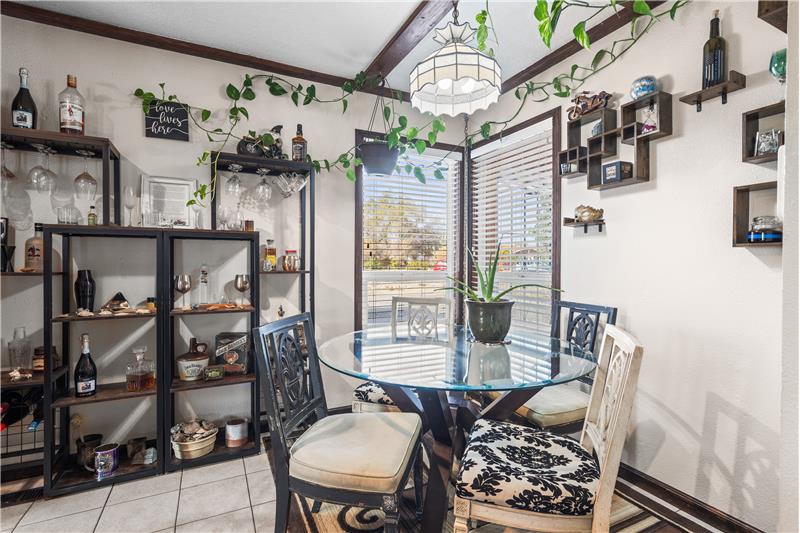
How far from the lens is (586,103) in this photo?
2.51 meters

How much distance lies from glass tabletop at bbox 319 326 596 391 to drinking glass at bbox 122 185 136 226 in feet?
5.04

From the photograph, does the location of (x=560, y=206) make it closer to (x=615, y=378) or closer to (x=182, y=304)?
(x=615, y=378)

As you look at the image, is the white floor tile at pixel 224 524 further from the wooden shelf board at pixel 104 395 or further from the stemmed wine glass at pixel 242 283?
the stemmed wine glass at pixel 242 283

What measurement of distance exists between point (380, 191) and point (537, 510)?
2635 millimetres

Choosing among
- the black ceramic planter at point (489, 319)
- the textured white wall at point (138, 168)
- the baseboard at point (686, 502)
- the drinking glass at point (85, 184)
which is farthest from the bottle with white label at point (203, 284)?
the baseboard at point (686, 502)

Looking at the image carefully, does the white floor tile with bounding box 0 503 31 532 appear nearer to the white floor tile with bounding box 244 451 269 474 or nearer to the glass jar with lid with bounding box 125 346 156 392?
the glass jar with lid with bounding box 125 346 156 392

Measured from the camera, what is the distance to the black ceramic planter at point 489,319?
1912mm

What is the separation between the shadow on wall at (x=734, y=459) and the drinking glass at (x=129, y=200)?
328 centimetres

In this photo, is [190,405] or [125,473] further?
[190,405]

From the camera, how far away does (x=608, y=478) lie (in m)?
1.28

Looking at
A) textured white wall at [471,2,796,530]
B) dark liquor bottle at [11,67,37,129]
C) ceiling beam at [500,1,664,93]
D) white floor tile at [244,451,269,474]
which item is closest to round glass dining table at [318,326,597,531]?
textured white wall at [471,2,796,530]

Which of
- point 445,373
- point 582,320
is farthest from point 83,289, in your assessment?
point 582,320

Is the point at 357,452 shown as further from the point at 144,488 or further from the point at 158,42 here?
the point at 158,42

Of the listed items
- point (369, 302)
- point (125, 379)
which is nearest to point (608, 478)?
point (369, 302)
